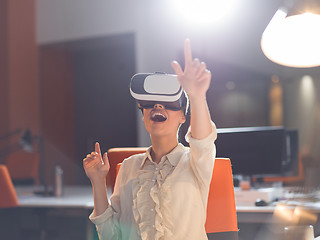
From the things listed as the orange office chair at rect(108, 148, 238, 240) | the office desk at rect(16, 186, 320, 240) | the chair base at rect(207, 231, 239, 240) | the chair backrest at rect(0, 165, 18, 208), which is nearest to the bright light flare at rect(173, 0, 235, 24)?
the office desk at rect(16, 186, 320, 240)

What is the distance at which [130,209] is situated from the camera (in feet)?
5.20

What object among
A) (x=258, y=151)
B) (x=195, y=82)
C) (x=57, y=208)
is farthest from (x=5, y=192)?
(x=195, y=82)

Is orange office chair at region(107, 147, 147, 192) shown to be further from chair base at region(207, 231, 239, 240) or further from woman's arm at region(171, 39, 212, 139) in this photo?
woman's arm at region(171, 39, 212, 139)

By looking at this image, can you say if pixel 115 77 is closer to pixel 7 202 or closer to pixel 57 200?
pixel 57 200

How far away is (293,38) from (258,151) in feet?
5.16

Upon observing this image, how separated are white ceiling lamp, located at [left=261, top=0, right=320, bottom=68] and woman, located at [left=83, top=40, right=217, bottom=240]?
0.73 meters

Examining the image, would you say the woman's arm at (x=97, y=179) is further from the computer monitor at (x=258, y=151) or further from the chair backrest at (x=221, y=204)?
the computer monitor at (x=258, y=151)

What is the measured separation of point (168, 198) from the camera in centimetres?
151

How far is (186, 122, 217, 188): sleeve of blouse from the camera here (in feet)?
4.68

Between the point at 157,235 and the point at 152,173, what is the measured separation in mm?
213

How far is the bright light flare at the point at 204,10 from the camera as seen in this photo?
648 centimetres

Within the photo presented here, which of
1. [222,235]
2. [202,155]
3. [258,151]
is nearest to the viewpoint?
[202,155]

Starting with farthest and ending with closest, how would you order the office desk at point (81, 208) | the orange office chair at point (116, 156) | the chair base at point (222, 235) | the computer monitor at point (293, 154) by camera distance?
the computer monitor at point (293, 154), the office desk at point (81, 208), the orange office chair at point (116, 156), the chair base at point (222, 235)

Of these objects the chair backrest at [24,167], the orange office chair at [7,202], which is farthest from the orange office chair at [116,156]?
the chair backrest at [24,167]
